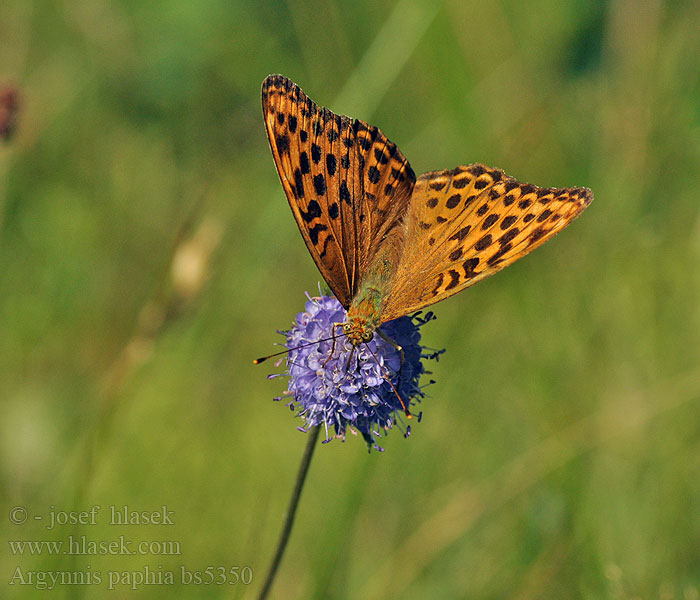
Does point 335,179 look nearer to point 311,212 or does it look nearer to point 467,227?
point 311,212

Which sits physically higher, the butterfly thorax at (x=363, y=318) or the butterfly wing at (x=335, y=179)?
the butterfly wing at (x=335, y=179)

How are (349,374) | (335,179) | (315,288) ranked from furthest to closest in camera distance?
(315,288), (335,179), (349,374)

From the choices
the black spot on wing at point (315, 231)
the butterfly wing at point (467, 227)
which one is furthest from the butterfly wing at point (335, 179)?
the butterfly wing at point (467, 227)

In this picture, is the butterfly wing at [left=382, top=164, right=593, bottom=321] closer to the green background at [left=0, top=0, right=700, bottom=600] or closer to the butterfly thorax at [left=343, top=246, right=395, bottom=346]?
the butterfly thorax at [left=343, top=246, right=395, bottom=346]

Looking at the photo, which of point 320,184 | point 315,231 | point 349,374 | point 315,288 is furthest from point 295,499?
point 315,288

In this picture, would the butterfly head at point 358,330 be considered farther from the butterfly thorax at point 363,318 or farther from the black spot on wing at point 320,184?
the black spot on wing at point 320,184
